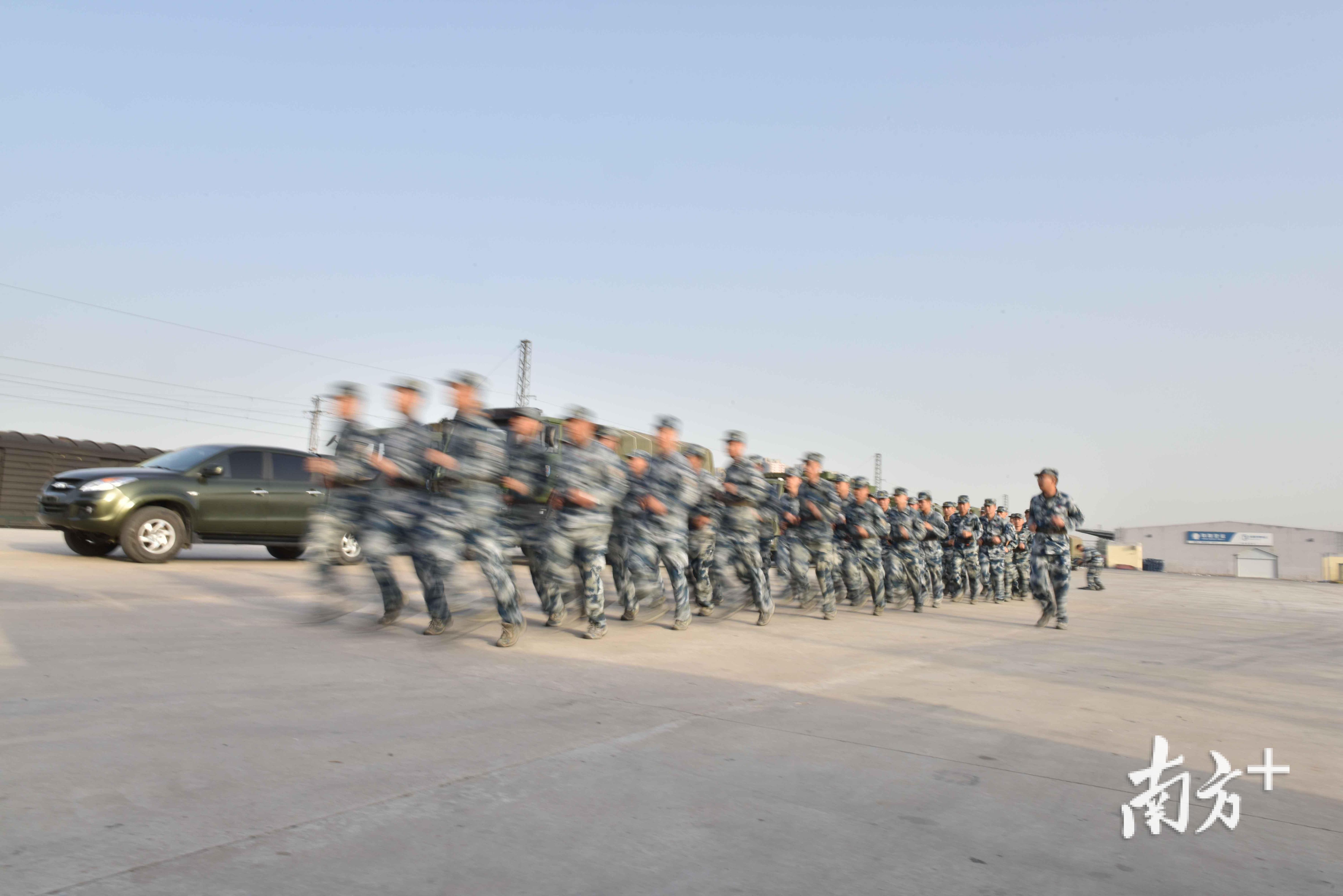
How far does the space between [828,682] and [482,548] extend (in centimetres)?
271

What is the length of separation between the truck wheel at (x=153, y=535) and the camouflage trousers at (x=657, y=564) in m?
6.51

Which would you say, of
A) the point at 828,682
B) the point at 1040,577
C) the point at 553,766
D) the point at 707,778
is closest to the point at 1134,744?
the point at 828,682

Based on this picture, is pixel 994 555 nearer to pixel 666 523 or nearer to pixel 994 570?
pixel 994 570

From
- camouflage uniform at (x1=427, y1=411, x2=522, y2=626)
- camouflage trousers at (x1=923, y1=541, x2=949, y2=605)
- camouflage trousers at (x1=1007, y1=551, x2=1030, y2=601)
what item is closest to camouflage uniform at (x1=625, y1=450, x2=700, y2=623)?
camouflage uniform at (x1=427, y1=411, x2=522, y2=626)

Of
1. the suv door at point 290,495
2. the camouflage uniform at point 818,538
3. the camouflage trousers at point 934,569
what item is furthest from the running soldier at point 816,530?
the suv door at point 290,495

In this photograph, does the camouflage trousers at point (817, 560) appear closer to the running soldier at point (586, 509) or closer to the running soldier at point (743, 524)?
the running soldier at point (743, 524)

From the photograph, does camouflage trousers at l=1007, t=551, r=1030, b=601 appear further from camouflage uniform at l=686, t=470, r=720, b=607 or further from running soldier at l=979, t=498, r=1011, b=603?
camouflage uniform at l=686, t=470, r=720, b=607

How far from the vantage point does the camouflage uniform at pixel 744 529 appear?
9586 mm

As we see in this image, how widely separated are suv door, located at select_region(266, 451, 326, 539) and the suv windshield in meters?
0.73

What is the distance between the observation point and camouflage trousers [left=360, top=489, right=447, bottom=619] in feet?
22.2

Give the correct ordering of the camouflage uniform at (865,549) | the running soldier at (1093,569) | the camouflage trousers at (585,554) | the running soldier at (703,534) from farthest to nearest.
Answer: the running soldier at (1093,569)
the camouflage uniform at (865,549)
the running soldier at (703,534)
the camouflage trousers at (585,554)

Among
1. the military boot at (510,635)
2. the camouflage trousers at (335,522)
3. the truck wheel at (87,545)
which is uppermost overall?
the camouflage trousers at (335,522)

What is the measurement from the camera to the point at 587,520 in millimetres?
7523

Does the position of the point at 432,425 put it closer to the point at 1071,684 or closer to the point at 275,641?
the point at 275,641
